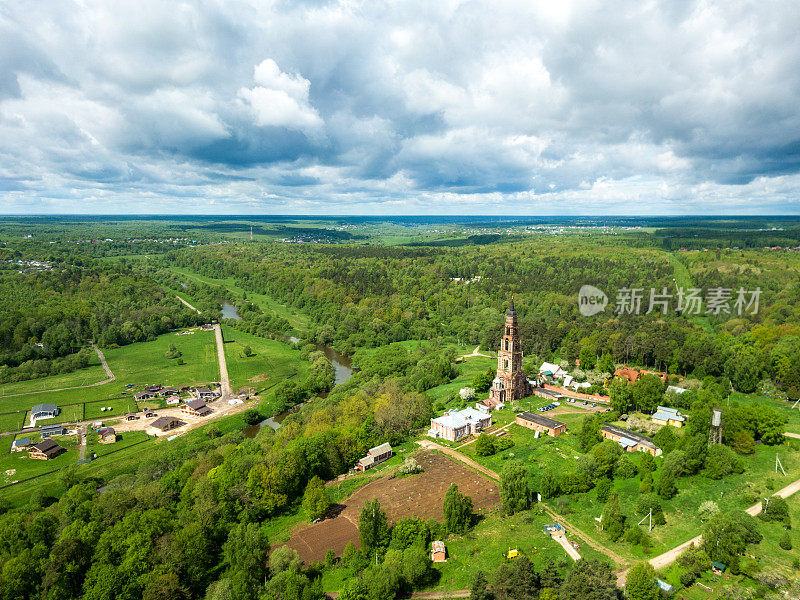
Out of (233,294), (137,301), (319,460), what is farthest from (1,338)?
(319,460)

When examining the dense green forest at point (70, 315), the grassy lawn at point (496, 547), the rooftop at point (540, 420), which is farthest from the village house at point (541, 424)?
the dense green forest at point (70, 315)

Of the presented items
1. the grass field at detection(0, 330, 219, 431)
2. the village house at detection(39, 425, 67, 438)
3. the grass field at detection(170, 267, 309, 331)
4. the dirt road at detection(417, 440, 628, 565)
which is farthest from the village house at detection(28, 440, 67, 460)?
the grass field at detection(170, 267, 309, 331)

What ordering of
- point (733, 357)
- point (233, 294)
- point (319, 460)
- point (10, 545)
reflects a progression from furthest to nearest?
point (233, 294), point (733, 357), point (319, 460), point (10, 545)

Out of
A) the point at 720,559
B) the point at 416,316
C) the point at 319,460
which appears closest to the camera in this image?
the point at 720,559

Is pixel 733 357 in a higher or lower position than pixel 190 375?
higher

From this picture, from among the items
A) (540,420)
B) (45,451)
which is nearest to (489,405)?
(540,420)

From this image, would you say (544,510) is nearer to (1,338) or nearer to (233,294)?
(1,338)
